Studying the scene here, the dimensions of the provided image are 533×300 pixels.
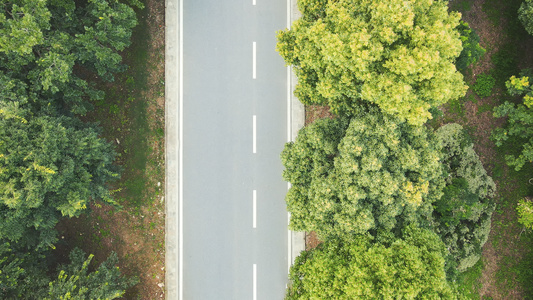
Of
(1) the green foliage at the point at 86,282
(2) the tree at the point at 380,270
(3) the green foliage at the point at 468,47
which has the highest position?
(3) the green foliage at the point at 468,47

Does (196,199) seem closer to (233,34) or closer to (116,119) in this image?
(116,119)

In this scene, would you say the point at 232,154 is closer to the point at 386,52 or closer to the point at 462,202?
the point at 386,52

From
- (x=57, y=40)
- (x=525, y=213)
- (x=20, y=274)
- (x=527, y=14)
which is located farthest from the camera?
(x=525, y=213)

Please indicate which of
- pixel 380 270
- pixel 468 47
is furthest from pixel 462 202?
pixel 468 47

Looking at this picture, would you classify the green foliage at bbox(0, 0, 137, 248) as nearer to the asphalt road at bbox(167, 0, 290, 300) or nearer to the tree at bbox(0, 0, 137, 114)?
the tree at bbox(0, 0, 137, 114)

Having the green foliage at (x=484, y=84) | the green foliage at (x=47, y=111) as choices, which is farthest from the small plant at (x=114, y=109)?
the green foliage at (x=484, y=84)

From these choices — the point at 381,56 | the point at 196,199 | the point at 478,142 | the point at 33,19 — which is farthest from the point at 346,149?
the point at 33,19

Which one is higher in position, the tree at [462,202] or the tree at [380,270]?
the tree at [462,202]

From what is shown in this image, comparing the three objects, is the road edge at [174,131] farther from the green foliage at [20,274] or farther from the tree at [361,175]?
the green foliage at [20,274]
